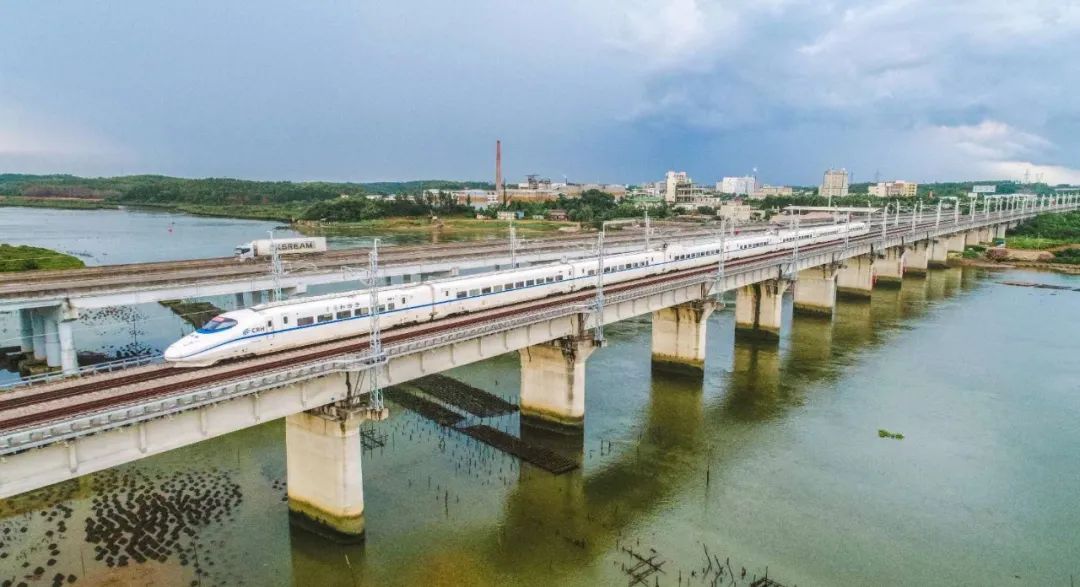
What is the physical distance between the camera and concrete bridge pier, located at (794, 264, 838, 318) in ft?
285

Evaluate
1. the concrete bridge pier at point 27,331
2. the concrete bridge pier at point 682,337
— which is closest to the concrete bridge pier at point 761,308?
the concrete bridge pier at point 682,337

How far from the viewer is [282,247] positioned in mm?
96938

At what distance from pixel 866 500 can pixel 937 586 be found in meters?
8.04

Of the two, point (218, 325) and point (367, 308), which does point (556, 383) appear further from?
point (218, 325)

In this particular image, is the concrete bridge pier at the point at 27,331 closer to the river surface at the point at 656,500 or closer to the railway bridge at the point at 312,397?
the river surface at the point at 656,500

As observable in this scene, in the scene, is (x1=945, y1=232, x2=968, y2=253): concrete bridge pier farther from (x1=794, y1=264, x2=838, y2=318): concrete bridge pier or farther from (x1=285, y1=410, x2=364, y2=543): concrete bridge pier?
(x1=285, y1=410, x2=364, y2=543): concrete bridge pier

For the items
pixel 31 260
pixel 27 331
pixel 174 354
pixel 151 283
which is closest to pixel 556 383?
pixel 174 354

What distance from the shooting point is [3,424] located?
2427 centimetres

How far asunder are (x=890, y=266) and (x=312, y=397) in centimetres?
10701

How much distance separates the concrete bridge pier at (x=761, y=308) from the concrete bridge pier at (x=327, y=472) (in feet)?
164

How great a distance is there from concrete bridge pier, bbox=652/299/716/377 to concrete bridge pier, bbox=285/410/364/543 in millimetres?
33664

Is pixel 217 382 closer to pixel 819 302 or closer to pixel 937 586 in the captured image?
pixel 937 586

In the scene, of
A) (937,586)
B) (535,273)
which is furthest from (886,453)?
(535,273)

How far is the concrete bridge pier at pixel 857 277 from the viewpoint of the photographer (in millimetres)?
101425
